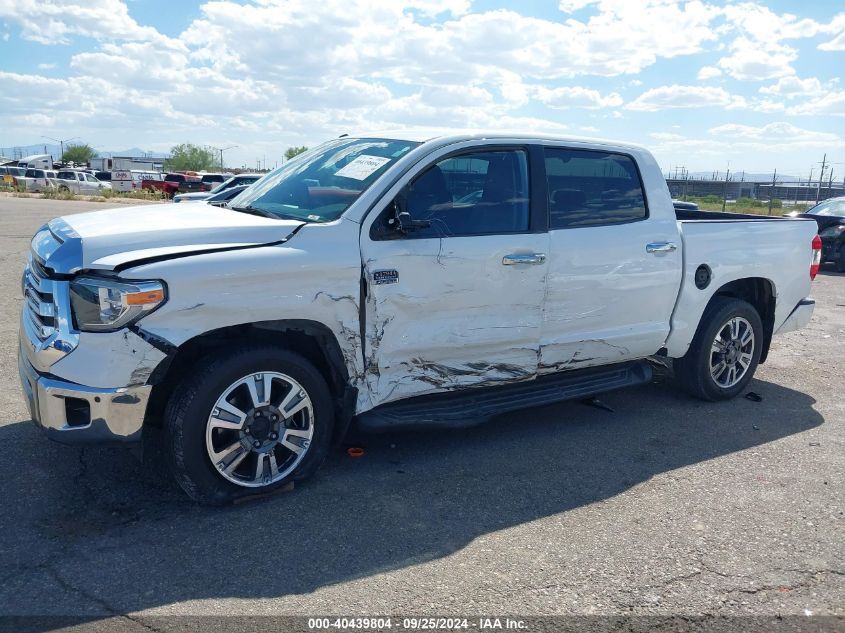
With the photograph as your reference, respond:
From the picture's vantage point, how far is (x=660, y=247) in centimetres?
538

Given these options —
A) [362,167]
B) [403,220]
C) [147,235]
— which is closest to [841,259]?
[362,167]

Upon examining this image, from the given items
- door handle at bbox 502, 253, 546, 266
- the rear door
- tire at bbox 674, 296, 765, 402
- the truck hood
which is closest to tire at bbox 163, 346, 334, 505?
the truck hood

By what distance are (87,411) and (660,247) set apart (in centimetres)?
383

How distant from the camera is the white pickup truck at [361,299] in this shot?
11.9ft

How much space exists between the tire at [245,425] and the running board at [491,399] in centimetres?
36

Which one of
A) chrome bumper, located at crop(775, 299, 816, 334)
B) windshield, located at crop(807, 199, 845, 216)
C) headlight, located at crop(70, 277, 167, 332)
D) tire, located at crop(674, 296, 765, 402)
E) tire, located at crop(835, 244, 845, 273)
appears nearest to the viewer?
headlight, located at crop(70, 277, 167, 332)

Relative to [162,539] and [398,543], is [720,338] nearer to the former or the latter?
[398,543]

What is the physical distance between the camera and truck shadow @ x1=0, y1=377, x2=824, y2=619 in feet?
10.9

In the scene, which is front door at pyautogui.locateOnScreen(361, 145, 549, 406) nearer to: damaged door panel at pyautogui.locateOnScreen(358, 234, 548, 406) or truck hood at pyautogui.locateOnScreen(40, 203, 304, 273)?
damaged door panel at pyautogui.locateOnScreen(358, 234, 548, 406)

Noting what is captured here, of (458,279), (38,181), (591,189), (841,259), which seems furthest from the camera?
(38,181)

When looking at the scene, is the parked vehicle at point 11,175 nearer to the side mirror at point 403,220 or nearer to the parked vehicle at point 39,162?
the parked vehicle at point 39,162

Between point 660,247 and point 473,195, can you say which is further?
point 660,247

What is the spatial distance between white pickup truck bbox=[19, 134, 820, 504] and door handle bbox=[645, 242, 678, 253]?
0.01 metres

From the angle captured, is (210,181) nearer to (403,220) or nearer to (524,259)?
(524,259)
